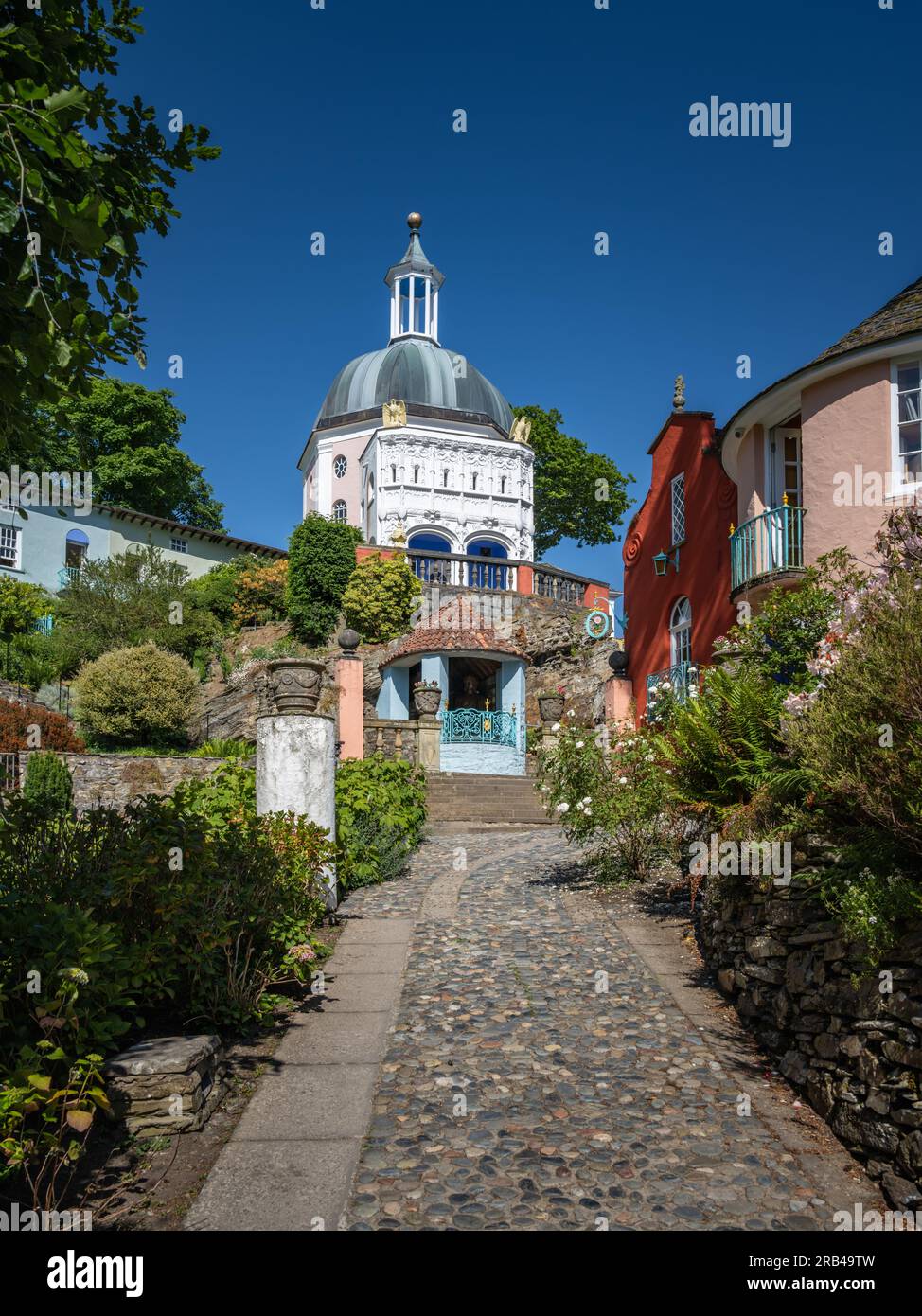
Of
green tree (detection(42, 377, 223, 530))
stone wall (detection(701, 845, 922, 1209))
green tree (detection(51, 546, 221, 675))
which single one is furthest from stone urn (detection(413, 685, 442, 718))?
green tree (detection(42, 377, 223, 530))

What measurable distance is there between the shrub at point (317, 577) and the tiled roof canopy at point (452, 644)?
413cm

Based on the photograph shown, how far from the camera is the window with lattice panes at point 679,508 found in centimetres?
1828

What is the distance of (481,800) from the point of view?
1942 centimetres

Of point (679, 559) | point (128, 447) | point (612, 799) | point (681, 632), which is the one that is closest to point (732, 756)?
point (612, 799)

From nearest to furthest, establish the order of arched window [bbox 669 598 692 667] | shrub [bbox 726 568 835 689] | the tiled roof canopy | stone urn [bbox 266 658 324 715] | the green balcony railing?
shrub [bbox 726 568 835 689] → stone urn [bbox 266 658 324 715] → the green balcony railing → arched window [bbox 669 598 692 667] → the tiled roof canopy

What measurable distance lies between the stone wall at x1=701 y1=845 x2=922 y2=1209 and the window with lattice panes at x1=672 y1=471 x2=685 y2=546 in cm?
1254

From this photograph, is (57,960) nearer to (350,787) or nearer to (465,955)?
(465,955)

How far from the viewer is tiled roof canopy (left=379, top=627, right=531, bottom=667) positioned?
2381cm

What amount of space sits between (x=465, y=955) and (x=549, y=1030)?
1849 mm

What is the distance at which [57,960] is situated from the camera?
13.8 feet

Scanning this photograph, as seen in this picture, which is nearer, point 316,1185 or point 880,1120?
point 316,1185

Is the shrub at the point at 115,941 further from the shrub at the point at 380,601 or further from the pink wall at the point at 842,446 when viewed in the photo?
the shrub at the point at 380,601

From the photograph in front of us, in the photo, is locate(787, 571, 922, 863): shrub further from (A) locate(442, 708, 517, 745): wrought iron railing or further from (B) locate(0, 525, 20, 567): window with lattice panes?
(B) locate(0, 525, 20, 567): window with lattice panes
